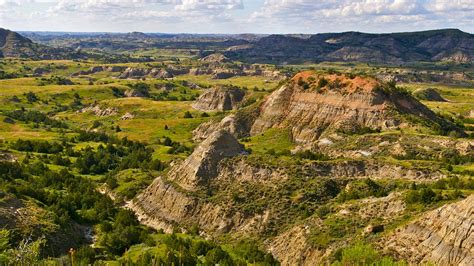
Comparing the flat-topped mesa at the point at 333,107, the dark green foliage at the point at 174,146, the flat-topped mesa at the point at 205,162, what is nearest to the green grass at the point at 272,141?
the flat-topped mesa at the point at 333,107

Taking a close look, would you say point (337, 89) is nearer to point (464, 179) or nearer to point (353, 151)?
point (353, 151)

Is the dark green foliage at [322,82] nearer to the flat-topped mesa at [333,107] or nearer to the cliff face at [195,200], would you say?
the flat-topped mesa at [333,107]

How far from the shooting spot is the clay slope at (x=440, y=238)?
4047 cm

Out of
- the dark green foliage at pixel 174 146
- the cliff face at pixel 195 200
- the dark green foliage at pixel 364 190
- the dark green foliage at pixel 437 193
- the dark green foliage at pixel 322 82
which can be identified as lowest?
the dark green foliage at pixel 174 146

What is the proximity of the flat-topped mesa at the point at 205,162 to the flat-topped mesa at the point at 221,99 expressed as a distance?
292 feet

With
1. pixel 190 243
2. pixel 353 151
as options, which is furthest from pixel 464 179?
pixel 190 243

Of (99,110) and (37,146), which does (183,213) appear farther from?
(99,110)

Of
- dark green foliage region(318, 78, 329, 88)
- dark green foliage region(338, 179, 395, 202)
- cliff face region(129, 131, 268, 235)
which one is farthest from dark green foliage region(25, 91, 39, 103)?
dark green foliage region(338, 179, 395, 202)

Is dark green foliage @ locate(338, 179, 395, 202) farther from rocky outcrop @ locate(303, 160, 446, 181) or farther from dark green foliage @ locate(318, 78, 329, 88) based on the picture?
dark green foliage @ locate(318, 78, 329, 88)

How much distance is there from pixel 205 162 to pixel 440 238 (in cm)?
3794

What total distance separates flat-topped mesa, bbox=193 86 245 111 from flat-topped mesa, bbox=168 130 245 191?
292 ft

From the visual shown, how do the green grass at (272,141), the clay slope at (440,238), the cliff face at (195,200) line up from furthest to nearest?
the green grass at (272,141) < the cliff face at (195,200) < the clay slope at (440,238)

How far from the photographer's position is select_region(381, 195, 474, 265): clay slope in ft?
133

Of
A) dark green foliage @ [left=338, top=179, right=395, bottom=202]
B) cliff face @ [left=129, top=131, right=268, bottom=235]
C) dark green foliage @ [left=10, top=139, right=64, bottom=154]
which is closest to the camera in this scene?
dark green foliage @ [left=338, top=179, right=395, bottom=202]
